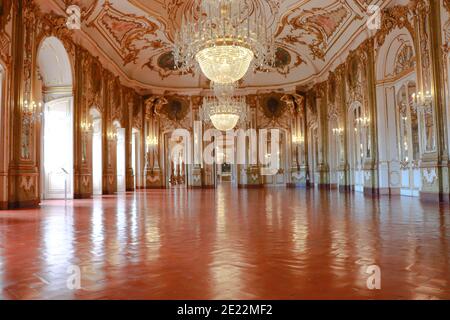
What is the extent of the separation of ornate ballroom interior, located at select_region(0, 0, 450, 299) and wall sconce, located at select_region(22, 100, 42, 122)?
37mm

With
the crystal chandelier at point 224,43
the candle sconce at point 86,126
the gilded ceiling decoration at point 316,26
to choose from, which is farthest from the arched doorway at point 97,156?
the gilded ceiling decoration at point 316,26

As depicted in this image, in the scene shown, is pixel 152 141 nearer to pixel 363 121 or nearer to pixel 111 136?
pixel 111 136

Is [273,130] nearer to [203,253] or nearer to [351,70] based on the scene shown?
[351,70]

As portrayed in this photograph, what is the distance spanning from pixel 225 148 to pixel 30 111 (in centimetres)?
1303

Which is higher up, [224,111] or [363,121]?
[224,111]

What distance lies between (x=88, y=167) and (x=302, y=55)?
10867 mm

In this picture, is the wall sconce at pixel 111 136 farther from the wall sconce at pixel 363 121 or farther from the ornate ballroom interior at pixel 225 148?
the wall sconce at pixel 363 121

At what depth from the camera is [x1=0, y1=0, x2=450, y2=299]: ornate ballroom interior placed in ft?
9.04

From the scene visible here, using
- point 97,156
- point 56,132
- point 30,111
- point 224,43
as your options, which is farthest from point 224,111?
point 30,111

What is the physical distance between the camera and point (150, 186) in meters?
18.9

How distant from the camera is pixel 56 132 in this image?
436 inches

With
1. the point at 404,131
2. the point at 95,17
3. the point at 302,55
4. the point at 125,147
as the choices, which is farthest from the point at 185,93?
the point at 404,131

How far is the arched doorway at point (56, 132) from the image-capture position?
35.7 feet

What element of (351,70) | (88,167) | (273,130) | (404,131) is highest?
→ (351,70)
